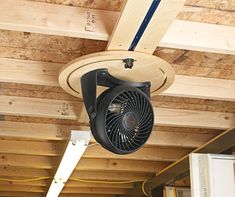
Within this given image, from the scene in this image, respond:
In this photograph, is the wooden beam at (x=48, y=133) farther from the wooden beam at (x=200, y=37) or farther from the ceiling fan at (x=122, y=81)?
the wooden beam at (x=200, y=37)

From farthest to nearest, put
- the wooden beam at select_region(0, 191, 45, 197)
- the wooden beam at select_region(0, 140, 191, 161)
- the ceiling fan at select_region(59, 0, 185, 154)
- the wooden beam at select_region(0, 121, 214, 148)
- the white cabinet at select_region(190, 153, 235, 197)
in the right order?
1. the wooden beam at select_region(0, 191, 45, 197)
2. the wooden beam at select_region(0, 140, 191, 161)
3. the wooden beam at select_region(0, 121, 214, 148)
4. the white cabinet at select_region(190, 153, 235, 197)
5. the ceiling fan at select_region(59, 0, 185, 154)

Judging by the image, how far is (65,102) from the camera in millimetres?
3145

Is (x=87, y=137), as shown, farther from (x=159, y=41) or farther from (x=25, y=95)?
(x=159, y=41)

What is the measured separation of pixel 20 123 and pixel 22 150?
27.9 inches

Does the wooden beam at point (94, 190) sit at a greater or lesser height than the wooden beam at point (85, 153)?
greater

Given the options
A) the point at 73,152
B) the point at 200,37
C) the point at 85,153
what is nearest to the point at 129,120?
the point at 200,37

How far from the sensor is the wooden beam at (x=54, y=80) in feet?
8.39

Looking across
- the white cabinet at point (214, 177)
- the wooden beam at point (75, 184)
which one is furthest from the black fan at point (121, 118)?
the wooden beam at point (75, 184)

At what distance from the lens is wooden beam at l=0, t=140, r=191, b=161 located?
4195 millimetres

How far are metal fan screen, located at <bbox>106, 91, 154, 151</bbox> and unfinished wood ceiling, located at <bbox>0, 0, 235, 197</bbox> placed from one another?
12.1 inches

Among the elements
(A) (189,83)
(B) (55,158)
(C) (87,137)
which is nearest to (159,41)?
(A) (189,83)

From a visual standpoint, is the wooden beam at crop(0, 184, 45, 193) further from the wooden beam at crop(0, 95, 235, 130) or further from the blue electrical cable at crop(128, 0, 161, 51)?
the blue electrical cable at crop(128, 0, 161, 51)

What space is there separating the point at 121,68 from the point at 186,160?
2059 mm

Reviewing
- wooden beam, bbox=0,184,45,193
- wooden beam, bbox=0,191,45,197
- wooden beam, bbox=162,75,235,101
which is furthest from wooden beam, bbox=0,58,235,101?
wooden beam, bbox=0,191,45,197
